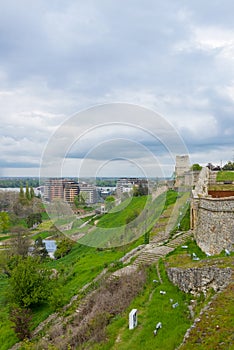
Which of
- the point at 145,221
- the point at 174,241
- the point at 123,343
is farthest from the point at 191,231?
the point at 123,343

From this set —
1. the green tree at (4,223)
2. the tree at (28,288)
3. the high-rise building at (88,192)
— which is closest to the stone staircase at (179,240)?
the high-rise building at (88,192)

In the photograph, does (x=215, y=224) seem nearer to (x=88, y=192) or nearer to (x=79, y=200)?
(x=88, y=192)

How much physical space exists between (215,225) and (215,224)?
43 mm

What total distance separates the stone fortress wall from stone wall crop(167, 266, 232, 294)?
267 centimetres

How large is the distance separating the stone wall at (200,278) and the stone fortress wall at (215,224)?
8.77 feet

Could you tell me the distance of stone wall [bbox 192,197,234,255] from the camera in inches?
525

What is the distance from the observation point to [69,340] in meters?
10.7

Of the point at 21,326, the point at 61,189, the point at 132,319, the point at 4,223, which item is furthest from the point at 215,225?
the point at 4,223

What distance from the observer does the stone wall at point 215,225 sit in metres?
13.3

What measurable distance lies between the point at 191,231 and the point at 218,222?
4.47 meters

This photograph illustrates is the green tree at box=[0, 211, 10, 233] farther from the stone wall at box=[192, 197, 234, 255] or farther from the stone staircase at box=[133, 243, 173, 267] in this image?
the stone wall at box=[192, 197, 234, 255]

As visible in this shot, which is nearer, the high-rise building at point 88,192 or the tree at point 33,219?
the high-rise building at point 88,192

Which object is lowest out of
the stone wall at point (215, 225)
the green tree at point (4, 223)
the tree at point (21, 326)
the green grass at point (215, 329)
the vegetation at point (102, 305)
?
the green tree at point (4, 223)

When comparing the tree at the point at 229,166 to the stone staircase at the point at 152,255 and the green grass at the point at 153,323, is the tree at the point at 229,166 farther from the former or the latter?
the green grass at the point at 153,323
